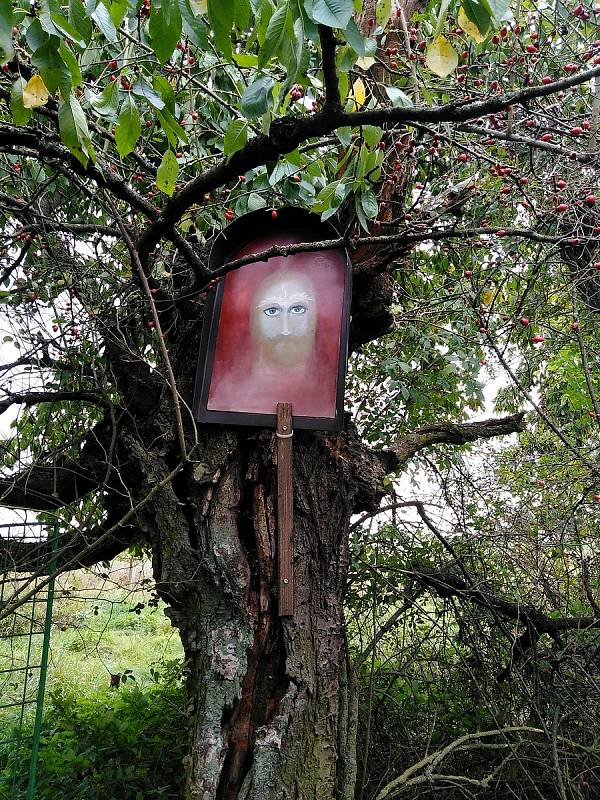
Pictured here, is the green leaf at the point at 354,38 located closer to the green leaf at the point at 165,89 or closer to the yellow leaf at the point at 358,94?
the green leaf at the point at 165,89

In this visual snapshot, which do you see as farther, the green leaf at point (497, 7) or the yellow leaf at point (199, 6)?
the yellow leaf at point (199, 6)

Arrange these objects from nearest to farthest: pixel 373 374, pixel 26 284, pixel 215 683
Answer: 1. pixel 215 683
2. pixel 26 284
3. pixel 373 374

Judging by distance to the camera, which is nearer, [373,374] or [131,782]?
[131,782]

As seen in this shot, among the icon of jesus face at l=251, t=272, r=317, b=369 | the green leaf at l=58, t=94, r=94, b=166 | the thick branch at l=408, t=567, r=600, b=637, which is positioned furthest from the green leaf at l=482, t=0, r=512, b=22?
the thick branch at l=408, t=567, r=600, b=637

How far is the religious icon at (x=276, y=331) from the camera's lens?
3029 mm

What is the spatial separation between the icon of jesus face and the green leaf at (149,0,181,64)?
1.75 meters

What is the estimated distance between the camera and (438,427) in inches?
151

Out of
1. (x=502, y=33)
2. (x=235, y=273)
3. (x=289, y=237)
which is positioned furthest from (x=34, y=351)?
(x=502, y=33)

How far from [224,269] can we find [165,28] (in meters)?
1.39

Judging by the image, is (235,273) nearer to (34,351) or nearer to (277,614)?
(34,351)

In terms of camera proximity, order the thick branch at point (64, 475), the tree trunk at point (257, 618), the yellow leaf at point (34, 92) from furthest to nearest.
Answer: the thick branch at point (64, 475) < the tree trunk at point (257, 618) < the yellow leaf at point (34, 92)

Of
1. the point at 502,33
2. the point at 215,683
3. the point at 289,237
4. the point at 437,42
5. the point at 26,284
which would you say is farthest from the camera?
the point at 26,284

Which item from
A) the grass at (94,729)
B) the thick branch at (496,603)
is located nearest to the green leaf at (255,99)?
the grass at (94,729)

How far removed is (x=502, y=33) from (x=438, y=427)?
1.96 meters
